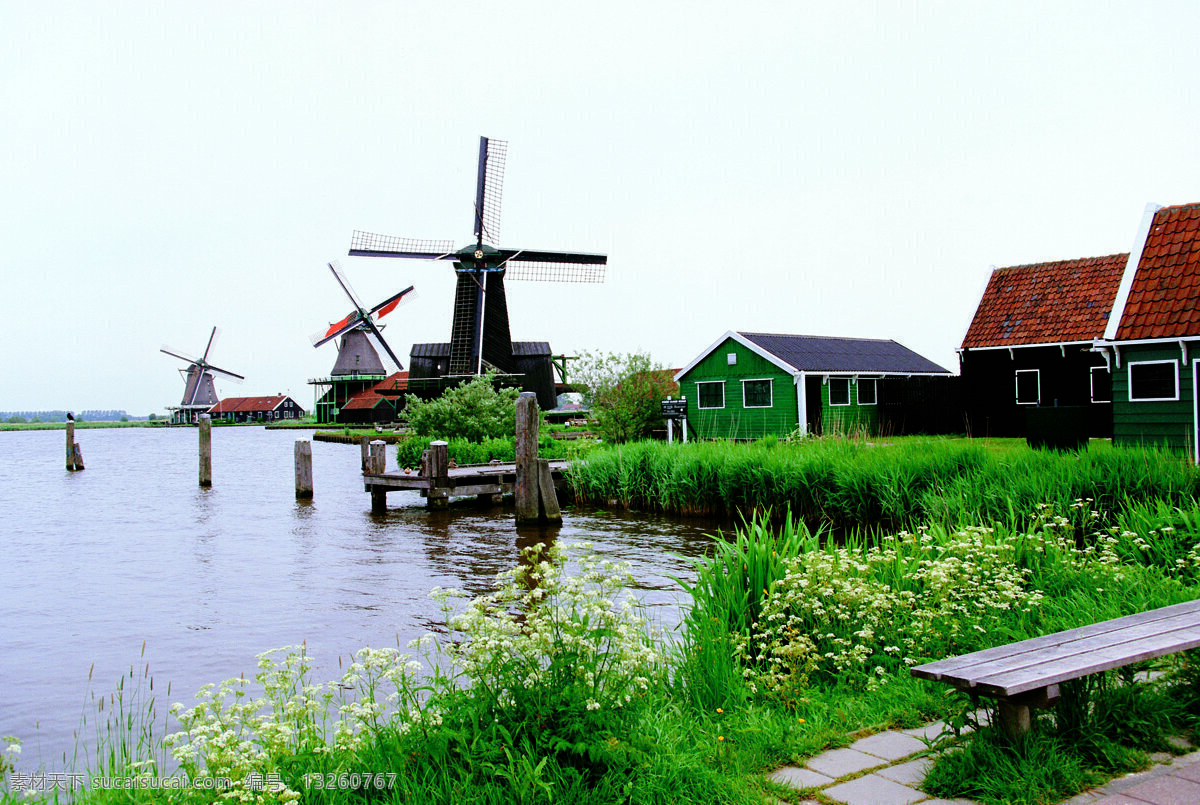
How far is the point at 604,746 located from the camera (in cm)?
317

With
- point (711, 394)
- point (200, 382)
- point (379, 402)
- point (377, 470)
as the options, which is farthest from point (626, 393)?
point (200, 382)

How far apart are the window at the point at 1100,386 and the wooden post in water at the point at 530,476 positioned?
50.0 ft

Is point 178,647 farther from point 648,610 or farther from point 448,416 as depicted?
point 448,416

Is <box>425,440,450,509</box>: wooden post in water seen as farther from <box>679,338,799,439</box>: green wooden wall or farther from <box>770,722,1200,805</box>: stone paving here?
<box>770,722,1200,805</box>: stone paving

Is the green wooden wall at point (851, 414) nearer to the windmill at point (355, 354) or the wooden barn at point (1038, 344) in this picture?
the wooden barn at point (1038, 344)

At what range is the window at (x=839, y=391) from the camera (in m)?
26.0

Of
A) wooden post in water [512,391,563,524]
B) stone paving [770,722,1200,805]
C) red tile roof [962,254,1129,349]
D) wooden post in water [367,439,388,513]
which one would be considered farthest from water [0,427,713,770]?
red tile roof [962,254,1129,349]

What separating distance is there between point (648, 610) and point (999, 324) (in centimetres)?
1942

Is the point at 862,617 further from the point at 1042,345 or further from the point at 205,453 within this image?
the point at 205,453

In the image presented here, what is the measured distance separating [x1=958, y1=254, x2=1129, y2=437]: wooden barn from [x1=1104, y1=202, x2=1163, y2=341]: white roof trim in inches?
187

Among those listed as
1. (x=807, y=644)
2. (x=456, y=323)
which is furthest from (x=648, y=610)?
(x=456, y=323)

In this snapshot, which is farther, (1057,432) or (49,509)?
(49,509)

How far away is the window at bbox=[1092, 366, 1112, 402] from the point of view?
848 inches

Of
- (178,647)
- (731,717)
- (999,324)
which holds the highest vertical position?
(999,324)
